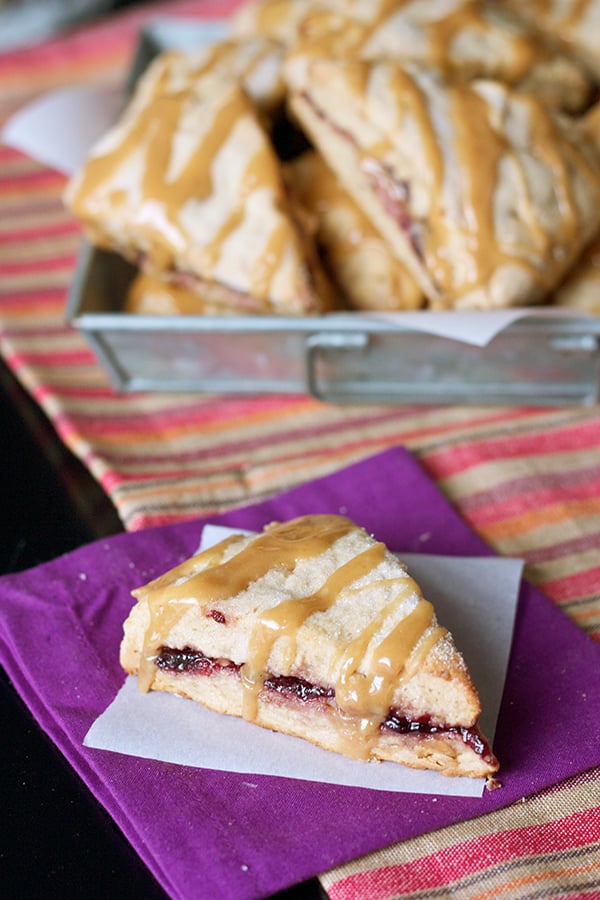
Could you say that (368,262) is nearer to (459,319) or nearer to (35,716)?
(459,319)

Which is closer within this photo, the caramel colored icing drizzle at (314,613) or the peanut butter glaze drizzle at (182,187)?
the caramel colored icing drizzle at (314,613)

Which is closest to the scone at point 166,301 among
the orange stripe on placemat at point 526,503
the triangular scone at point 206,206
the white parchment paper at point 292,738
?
→ the triangular scone at point 206,206

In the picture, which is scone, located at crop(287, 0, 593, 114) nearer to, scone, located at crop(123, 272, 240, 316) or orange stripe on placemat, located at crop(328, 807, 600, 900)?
scone, located at crop(123, 272, 240, 316)

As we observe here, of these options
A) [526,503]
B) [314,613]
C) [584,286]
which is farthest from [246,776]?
[584,286]

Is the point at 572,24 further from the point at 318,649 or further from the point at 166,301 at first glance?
the point at 318,649

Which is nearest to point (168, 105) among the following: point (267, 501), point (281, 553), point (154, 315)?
point (154, 315)

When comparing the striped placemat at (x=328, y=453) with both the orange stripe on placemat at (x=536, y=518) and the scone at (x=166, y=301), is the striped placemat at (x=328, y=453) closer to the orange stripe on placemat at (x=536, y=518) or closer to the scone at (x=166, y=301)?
the orange stripe on placemat at (x=536, y=518)

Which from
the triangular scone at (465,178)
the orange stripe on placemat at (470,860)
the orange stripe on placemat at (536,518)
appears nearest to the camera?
the orange stripe on placemat at (470,860)

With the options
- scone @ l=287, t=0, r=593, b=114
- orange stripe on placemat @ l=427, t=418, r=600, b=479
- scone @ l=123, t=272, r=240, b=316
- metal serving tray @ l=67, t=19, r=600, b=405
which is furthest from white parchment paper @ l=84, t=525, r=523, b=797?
scone @ l=287, t=0, r=593, b=114
